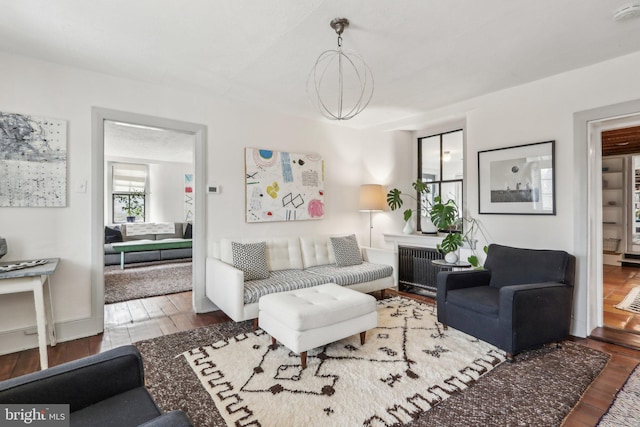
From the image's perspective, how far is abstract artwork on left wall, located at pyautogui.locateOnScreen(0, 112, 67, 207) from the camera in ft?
8.54

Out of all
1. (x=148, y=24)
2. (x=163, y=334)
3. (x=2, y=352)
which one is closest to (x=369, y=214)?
(x=163, y=334)

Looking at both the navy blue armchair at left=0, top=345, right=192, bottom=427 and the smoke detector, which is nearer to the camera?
the navy blue armchair at left=0, top=345, right=192, bottom=427

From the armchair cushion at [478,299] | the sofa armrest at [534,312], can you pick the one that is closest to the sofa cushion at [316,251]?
the armchair cushion at [478,299]

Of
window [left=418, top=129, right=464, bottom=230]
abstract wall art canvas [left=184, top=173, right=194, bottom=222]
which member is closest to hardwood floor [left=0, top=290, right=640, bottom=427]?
window [left=418, top=129, right=464, bottom=230]

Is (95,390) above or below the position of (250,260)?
below

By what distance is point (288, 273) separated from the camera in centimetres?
362

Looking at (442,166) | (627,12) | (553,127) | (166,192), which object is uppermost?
(627,12)

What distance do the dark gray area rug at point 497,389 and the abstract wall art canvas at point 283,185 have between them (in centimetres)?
180

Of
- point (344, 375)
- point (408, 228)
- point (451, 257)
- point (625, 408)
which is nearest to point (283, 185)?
point (408, 228)

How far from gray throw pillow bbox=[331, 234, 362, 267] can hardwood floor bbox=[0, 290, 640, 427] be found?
89 cm

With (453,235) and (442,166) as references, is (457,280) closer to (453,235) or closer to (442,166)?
(453,235)

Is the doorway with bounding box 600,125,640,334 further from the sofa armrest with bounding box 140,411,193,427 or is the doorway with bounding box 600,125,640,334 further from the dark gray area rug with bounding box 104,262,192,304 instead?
the dark gray area rug with bounding box 104,262,192,304

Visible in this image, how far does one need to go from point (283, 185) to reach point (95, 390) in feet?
10.2

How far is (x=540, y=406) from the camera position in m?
1.84
